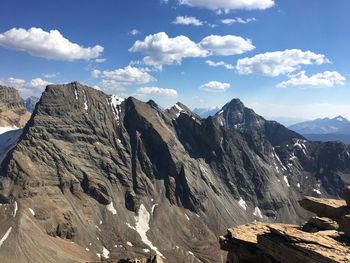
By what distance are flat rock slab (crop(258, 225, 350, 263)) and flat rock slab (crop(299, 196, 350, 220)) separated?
32.5ft

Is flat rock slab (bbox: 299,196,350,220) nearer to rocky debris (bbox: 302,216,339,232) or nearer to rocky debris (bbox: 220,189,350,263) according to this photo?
rocky debris (bbox: 220,189,350,263)

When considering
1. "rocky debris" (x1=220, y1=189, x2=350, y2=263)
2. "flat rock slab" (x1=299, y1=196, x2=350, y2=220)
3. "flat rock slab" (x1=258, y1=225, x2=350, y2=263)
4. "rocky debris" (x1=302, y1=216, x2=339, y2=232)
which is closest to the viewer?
"flat rock slab" (x1=258, y1=225, x2=350, y2=263)

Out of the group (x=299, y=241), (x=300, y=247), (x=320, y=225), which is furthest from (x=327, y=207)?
(x=300, y=247)

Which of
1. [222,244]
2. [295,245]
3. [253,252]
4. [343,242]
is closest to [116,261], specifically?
[222,244]

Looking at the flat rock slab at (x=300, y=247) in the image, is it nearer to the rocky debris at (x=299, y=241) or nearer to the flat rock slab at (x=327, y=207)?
the rocky debris at (x=299, y=241)

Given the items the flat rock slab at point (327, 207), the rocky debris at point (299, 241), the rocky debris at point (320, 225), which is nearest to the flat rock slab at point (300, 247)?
the rocky debris at point (299, 241)

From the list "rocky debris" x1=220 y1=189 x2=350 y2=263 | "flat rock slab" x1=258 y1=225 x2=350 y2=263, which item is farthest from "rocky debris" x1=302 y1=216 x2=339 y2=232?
"flat rock slab" x1=258 y1=225 x2=350 y2=263

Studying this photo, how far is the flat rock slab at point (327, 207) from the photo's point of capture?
169ft

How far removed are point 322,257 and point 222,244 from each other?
612 inches

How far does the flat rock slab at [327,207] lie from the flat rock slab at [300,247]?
9.90 metres

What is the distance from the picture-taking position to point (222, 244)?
51312mm

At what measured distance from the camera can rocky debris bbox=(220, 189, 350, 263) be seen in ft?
128

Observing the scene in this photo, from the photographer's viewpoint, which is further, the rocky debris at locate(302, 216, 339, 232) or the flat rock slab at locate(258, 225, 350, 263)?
the rocky debris at locate(302, 216, 339, 232)

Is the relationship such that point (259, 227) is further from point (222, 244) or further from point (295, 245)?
point (295, 245)
